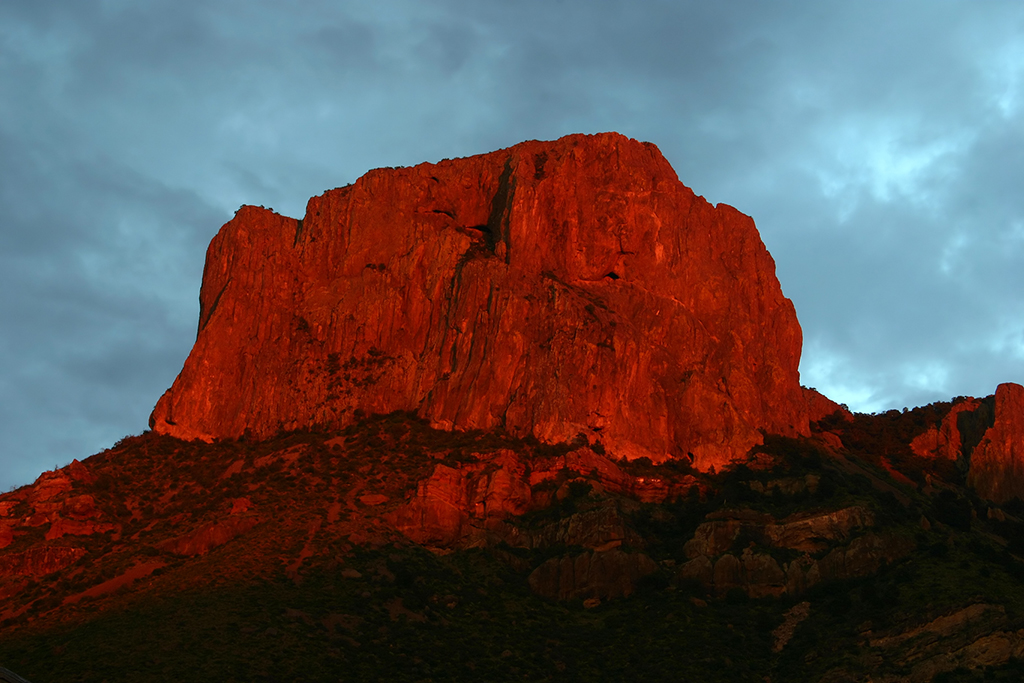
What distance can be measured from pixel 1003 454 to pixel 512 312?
155 ft

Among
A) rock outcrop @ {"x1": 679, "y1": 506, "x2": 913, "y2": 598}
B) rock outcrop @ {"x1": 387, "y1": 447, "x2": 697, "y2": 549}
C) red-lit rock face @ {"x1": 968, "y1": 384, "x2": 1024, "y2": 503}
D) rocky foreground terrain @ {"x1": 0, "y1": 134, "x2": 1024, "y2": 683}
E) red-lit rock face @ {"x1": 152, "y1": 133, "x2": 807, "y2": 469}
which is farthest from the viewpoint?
red-lit rock face @ {"x1": 968, "y1": 384, "x2": 1024, "y2": 503}

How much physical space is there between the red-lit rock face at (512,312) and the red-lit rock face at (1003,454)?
1676cm

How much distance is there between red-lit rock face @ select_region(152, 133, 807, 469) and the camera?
88125mm

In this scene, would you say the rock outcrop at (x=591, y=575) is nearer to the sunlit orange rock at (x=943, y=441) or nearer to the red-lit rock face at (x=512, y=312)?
the red-lit rock face at (x=512, y=312)

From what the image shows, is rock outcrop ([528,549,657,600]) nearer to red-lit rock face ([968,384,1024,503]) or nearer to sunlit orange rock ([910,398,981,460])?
red-lit rock face ([968,384,1024,503])

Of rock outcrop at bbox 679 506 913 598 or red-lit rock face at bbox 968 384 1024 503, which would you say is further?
red-lit rock face at bbox 968 384 1024 503

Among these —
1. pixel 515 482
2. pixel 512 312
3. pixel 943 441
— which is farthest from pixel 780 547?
pixel 943 441

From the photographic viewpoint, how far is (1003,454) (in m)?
96.6

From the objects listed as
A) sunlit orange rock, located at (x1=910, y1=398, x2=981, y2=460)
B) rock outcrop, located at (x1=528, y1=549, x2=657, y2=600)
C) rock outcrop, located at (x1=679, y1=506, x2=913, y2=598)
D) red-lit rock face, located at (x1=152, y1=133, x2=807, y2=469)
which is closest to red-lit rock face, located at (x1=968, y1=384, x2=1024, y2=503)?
sunlit orange rock, located at (x1=910, y1=398, x2=981, y2=460)

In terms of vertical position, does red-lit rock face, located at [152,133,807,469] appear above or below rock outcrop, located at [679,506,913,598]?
above

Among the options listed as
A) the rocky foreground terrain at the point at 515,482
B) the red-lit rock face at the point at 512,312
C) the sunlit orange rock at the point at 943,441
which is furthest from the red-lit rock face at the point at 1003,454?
the red-lit rock face at the point at 512,312

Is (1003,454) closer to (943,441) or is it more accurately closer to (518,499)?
(943,441)

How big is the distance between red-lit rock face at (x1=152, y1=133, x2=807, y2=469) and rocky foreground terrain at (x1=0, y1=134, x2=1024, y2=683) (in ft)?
0.88

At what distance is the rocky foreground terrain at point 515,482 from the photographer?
62.5 m
